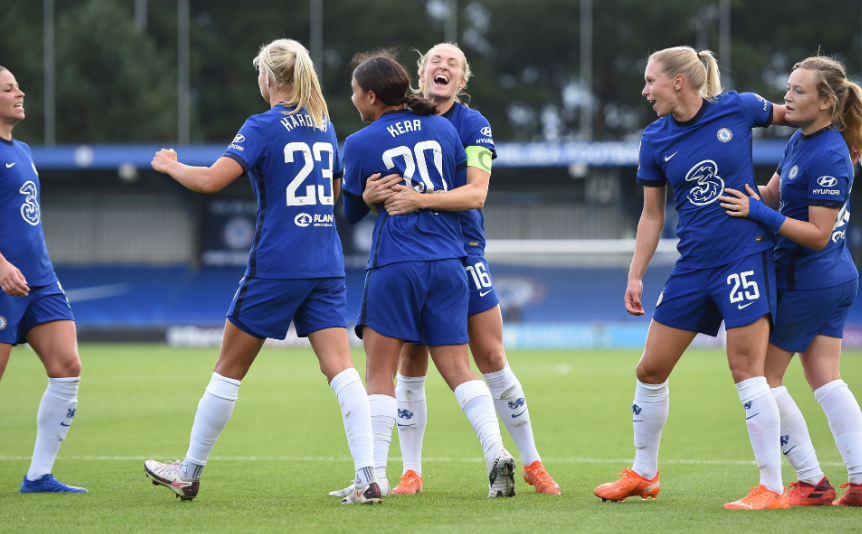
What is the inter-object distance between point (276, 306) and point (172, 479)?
1.02 m

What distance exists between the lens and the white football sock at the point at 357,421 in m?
4.50

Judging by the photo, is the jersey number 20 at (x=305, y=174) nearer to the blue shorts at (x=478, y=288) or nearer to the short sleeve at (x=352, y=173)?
the short sleeve at (x=352, y=173)

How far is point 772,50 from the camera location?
105 feet

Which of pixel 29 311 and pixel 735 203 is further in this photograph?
pixel 29 311

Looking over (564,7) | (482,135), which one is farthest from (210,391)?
(564,7)

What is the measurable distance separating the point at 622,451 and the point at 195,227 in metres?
26.0

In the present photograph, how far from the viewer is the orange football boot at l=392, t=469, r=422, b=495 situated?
5.10m

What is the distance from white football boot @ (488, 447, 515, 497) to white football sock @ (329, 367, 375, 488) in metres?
0.62

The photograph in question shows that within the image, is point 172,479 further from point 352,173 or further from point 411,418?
point 352,173

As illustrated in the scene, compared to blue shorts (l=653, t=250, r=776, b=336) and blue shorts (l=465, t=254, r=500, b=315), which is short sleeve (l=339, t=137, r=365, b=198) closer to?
blue shorts (l=465, t=254, r=500, b=315)

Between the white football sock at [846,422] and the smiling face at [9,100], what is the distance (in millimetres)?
4467

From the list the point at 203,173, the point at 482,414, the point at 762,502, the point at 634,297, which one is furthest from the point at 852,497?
the point at 203,173

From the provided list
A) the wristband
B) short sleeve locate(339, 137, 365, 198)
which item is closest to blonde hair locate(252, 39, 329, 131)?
short sleeve locate(339, 137, 365, 198)

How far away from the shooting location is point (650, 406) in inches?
186
